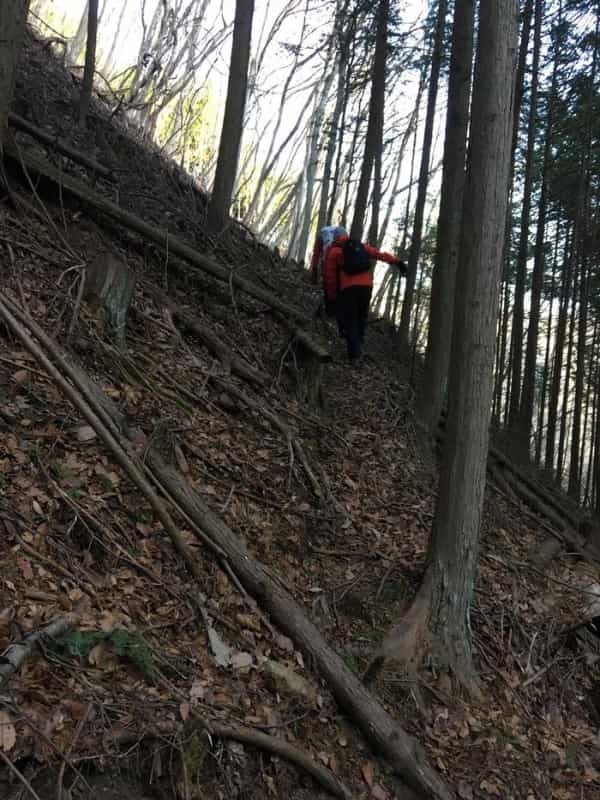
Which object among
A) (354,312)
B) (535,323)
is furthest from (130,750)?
(535,323)

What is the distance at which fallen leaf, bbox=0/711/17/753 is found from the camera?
2404 mm

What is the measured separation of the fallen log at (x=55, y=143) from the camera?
24.1 ft

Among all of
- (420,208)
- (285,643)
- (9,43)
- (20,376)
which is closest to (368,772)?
(285,643)

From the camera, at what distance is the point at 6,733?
2.44m

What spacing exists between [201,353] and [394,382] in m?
3.77

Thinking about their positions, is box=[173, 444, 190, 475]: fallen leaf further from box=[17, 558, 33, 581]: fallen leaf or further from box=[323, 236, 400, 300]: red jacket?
box=[323, 236, 400, 300]: red jacket

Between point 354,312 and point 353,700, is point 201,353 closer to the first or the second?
point 354,312

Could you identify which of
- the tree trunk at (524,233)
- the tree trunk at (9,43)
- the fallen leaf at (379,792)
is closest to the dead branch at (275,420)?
the fallen leaf at (379,792)

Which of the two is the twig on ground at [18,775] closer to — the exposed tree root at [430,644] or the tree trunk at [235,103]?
the exposed tree root at [430,644]

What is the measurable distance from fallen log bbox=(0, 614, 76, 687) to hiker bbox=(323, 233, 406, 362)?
6230 millimetres

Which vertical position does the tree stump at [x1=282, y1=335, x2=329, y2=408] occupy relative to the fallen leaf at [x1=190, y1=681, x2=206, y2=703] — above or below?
above

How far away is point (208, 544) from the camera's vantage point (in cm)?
430

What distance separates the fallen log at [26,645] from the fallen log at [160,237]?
193 inches

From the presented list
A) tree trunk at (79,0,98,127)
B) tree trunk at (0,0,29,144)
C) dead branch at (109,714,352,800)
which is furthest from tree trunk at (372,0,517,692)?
tree trunk at (79,0,98,127)
